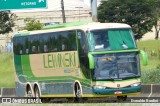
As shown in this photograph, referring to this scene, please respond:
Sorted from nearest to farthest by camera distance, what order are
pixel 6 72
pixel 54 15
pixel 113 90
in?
pixel 113 90 < pixel 6 72 < pixel 54 15

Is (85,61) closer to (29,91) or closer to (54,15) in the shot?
(29,91)

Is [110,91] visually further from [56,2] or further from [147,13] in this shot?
[56,2]

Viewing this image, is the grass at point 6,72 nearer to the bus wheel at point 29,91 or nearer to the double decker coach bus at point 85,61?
the bus wheel at point 29,91

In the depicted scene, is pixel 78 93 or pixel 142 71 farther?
pixel 142 71

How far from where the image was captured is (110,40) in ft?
84.8

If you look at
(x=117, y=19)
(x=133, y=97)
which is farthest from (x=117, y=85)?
(x=117, y=19)

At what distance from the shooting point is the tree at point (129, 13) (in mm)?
82000

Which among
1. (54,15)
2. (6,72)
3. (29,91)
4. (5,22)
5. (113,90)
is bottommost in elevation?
(6,72)

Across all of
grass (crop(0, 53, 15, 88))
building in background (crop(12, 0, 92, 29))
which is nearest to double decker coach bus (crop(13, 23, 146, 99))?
grass (crop(0, 53, 15, 88))

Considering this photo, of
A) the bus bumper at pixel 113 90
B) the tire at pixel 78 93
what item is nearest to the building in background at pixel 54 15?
the tire at pixel 78 93

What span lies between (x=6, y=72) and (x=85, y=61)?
25.2 m

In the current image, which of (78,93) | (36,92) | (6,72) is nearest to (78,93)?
(78,93)

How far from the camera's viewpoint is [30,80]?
3059 cm

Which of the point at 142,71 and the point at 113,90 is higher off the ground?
the point at 113,90
